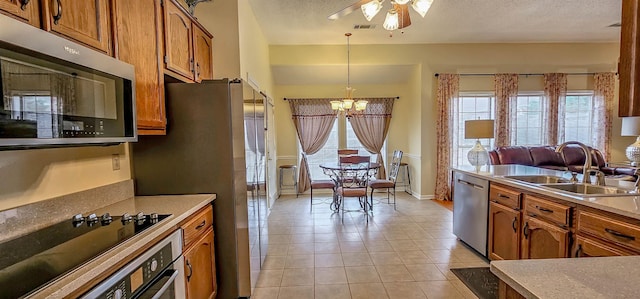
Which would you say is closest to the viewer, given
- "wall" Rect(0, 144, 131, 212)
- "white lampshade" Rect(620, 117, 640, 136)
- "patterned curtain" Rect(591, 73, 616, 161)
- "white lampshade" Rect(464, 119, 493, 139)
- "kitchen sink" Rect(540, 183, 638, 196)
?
"wall" Rect(0, 144, 131, 212)

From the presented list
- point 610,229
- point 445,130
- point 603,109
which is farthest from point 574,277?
point 603,109

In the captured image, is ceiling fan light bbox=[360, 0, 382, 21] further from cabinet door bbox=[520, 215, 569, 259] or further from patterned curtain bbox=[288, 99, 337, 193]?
patterned curtain bbox=[288, 99, 337, 193]

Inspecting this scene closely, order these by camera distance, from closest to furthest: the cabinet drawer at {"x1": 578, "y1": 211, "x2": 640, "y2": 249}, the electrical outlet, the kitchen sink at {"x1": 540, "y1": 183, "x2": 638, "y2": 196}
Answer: the cabinet drawer at {"x1": 578, "y1": 211, "x2": 640, "y2": 249}, the electrical outlet, the kitchen sink at {"x1": 540, "y1": 183, "x2": 638, "y2": 196}

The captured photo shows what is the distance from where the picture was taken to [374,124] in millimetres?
6238

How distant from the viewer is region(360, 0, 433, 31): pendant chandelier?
7.59 ft

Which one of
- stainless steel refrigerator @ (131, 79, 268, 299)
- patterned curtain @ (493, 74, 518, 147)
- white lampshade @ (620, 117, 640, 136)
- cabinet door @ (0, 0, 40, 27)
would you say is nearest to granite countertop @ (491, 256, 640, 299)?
stainless steel refrigerator @ (131, 79, 268, 299)

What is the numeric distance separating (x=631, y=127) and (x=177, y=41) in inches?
276

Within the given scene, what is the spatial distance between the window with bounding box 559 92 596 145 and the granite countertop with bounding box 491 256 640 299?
619cm

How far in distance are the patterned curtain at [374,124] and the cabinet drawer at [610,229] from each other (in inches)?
170

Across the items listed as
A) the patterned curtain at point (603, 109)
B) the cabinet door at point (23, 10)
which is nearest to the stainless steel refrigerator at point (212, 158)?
the cabinet door at point (23, 10)

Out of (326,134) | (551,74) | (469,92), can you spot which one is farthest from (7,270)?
(551,74)

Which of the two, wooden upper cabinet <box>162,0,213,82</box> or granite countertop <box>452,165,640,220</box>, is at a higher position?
wooden upper cabinet <box>162,0,213,82</box>

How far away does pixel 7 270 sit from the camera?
0.98 meters

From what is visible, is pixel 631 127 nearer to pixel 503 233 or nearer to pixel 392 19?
pixel 503 233
